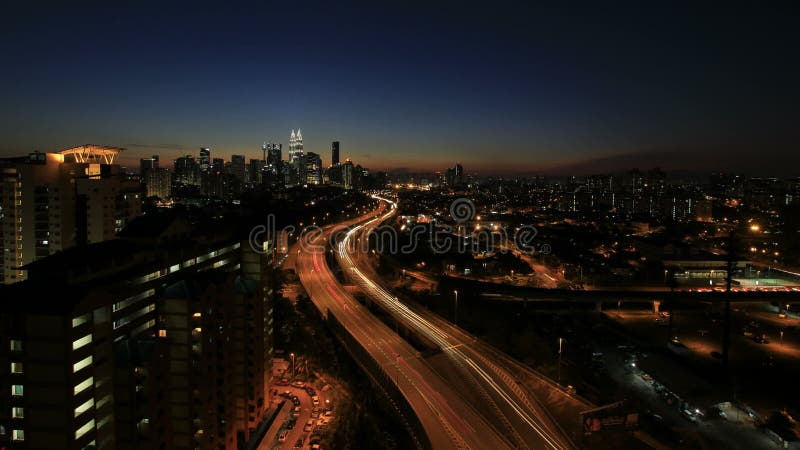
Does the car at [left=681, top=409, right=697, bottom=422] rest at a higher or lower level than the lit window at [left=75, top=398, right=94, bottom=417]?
lower

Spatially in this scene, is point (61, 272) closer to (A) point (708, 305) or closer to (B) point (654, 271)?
(A) point (708, 305)

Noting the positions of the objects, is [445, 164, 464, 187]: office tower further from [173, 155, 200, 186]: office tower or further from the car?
the car

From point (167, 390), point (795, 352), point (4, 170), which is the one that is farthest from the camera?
point (4, 170)

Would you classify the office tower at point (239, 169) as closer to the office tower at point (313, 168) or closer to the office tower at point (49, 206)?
the office tower at point (313, 168)

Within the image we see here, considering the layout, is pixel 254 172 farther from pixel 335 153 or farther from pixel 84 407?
pixel 84 407

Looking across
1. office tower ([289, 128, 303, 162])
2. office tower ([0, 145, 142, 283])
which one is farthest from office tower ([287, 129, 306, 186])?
office tower ([0, 145, 142, 283])

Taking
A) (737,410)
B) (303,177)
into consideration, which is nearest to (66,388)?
(737,410)

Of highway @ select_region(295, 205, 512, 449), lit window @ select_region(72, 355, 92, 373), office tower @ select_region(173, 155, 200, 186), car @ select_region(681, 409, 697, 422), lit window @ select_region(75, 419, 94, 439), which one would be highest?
office tower @ select_region(173, 155, 200, 186)

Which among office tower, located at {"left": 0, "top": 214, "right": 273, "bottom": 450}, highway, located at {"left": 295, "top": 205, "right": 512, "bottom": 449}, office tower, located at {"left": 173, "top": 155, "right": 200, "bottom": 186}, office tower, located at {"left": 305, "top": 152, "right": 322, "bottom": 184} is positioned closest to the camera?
office tower, located at {"left": 0, "top": 214, "right": 273, "bottom": 450}
